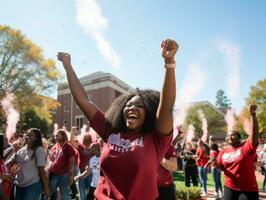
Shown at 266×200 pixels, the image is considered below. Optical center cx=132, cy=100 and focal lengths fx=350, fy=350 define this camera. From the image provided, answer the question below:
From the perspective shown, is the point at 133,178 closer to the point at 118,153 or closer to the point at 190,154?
the point at 118,153

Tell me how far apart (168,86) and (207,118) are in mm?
64497

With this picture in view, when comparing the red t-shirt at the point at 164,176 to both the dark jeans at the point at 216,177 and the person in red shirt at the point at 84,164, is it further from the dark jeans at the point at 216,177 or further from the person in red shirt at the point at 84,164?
the dark jeans at the point at 216,177

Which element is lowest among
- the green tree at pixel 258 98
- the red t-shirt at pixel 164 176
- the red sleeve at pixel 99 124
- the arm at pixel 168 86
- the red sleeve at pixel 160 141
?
the red t-shirt at pixel 164 176

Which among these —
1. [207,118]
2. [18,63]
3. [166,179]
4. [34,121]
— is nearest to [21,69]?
[18,63]

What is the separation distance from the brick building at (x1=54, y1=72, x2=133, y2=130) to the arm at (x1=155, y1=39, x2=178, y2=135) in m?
Result: 46.9

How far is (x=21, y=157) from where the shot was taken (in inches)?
246

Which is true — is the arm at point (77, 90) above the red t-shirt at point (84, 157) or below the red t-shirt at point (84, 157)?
above

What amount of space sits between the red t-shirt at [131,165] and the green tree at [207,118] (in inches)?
2501

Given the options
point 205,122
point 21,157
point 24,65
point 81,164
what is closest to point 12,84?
point 24,65

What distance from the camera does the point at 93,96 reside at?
53.3 meters

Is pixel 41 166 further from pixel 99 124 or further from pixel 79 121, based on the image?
pixel 79 121

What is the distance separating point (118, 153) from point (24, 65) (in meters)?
31.5

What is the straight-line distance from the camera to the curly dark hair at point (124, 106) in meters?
2.62

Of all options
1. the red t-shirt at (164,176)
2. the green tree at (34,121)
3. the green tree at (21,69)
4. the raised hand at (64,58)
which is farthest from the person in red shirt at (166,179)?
the green tree at (34,121)
